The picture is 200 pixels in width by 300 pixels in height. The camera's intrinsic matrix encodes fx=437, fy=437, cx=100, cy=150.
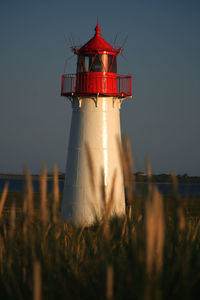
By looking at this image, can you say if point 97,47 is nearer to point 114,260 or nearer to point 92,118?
point 92,118

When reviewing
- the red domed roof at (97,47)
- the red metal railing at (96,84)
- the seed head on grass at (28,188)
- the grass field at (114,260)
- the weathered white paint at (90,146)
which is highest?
the red domed roof at (97,47)

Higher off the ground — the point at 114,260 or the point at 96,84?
the point at 96,84

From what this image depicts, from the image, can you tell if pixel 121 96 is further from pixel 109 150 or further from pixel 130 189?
pixel 130 189

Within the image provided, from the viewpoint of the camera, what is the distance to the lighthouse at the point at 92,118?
1499 cm

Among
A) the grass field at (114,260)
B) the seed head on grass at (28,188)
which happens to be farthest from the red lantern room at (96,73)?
the seed head on grass at (28,188)

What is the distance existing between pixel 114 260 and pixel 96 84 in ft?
38.5

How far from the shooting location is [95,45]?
1532 cm

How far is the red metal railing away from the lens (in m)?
15.2

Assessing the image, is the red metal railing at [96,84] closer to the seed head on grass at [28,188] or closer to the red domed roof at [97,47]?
the red domed roof at [97,47]

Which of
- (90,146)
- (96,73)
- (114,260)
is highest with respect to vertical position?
(96,73)

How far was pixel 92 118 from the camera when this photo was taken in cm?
1508

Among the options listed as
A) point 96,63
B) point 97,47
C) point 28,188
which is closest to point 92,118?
point 96,63

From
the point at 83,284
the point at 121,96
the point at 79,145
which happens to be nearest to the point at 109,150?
the point at 79,145

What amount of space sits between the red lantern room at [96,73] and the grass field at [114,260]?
1050cm
